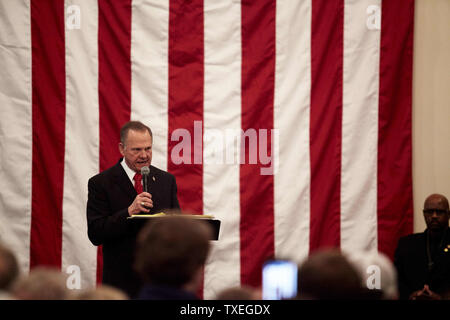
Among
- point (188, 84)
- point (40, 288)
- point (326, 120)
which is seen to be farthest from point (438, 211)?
point (40, 288)

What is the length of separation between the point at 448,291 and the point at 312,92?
5.69 ft

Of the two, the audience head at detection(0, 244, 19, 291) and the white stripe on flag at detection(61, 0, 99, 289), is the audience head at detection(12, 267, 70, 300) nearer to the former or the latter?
the audience head at detection(0, 244, 19, 291)

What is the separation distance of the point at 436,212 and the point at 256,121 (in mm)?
1459

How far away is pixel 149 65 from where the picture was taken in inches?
191

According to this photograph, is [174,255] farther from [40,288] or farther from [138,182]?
[138,182]

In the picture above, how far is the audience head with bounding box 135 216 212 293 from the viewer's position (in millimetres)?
1591

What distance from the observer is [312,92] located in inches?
191

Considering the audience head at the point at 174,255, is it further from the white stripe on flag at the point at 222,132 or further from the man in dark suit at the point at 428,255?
the white stripe on flag at the point at 222,132

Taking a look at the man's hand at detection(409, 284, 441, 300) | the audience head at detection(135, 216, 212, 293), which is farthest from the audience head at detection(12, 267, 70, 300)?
the man's hand at detection(409, 284, 441, 300)

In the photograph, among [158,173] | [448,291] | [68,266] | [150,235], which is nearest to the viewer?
[150,235]

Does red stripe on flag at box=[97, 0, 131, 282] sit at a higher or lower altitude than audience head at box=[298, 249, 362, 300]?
higher

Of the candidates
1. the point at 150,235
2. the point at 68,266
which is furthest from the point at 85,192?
the point at 150,235

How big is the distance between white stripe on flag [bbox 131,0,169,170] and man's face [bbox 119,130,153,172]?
1301mm

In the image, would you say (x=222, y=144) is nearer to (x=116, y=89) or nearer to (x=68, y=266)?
(x=116, y=89)
